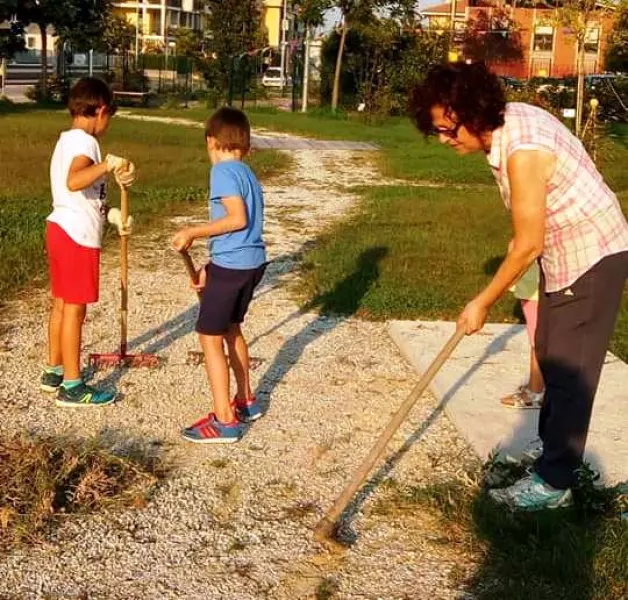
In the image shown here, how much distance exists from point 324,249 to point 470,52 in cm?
2922

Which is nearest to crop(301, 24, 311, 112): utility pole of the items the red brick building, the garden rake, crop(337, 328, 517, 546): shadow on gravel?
the red brick building

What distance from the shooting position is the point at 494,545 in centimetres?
373

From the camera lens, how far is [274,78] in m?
50.5

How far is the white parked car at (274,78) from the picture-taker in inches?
1743

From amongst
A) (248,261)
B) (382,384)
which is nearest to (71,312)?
(248,261)

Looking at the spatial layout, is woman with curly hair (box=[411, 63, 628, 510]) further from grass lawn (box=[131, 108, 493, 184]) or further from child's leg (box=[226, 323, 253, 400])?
grass lawn (box=[131, 108, 493, 184])

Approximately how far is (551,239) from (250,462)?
5.31 feet

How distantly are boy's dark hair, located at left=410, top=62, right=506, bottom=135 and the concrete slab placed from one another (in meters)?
1.64

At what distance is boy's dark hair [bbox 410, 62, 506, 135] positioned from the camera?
3.53 meters

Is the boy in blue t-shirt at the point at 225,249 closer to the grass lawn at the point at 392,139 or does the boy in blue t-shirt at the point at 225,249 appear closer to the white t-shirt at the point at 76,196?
the white t-shirt at the point at 76,196

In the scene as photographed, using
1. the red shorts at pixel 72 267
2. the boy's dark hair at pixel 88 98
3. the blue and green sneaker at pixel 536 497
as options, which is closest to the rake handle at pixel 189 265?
the red shorts at pixel 72 267

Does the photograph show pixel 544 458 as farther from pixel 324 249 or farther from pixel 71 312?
pixel 324 249

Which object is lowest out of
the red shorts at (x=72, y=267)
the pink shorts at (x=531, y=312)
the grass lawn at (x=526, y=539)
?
the grass lawn at (x=526, y=539)

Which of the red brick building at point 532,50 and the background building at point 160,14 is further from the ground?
the background building at point 160,14
